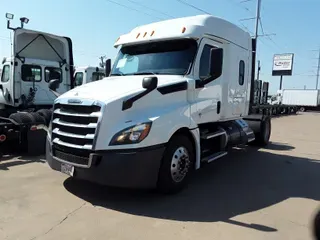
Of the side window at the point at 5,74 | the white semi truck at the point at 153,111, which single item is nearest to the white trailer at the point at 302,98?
the side window at the point at 5,74

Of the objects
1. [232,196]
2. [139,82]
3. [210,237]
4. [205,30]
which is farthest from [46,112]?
[210,237]

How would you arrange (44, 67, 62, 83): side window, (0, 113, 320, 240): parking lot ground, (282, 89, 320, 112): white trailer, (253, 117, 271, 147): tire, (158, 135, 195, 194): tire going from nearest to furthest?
(0, 113, 320, 240): parking lot ground → (158, 135, 195, 194): tire → (253, 117, 271, 147): tire → (44, 67, 62, 83): side window → (282, 89, 320, 112): white trailer

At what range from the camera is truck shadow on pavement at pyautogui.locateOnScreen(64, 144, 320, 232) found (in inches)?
174

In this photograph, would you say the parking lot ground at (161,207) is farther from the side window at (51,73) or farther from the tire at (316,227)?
the side window at (51,73)

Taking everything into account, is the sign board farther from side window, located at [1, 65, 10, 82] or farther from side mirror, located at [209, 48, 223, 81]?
side mirror, located at [209, 48, 223, 81]

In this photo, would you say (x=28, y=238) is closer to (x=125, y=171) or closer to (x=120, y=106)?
(x=125, y=171)

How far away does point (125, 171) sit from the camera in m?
4.32

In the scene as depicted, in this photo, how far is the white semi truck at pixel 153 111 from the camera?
4.36 metres

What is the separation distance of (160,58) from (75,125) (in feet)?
6.78

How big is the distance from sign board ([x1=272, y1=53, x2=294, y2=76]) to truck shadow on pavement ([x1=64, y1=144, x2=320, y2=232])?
65.6m

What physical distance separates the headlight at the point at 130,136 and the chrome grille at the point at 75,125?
335mm

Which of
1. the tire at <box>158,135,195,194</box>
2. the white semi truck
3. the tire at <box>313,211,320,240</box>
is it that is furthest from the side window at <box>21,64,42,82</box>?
the tire at <box>313,211,320,240</box>

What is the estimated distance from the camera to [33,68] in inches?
427

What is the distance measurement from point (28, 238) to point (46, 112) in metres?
5.49
